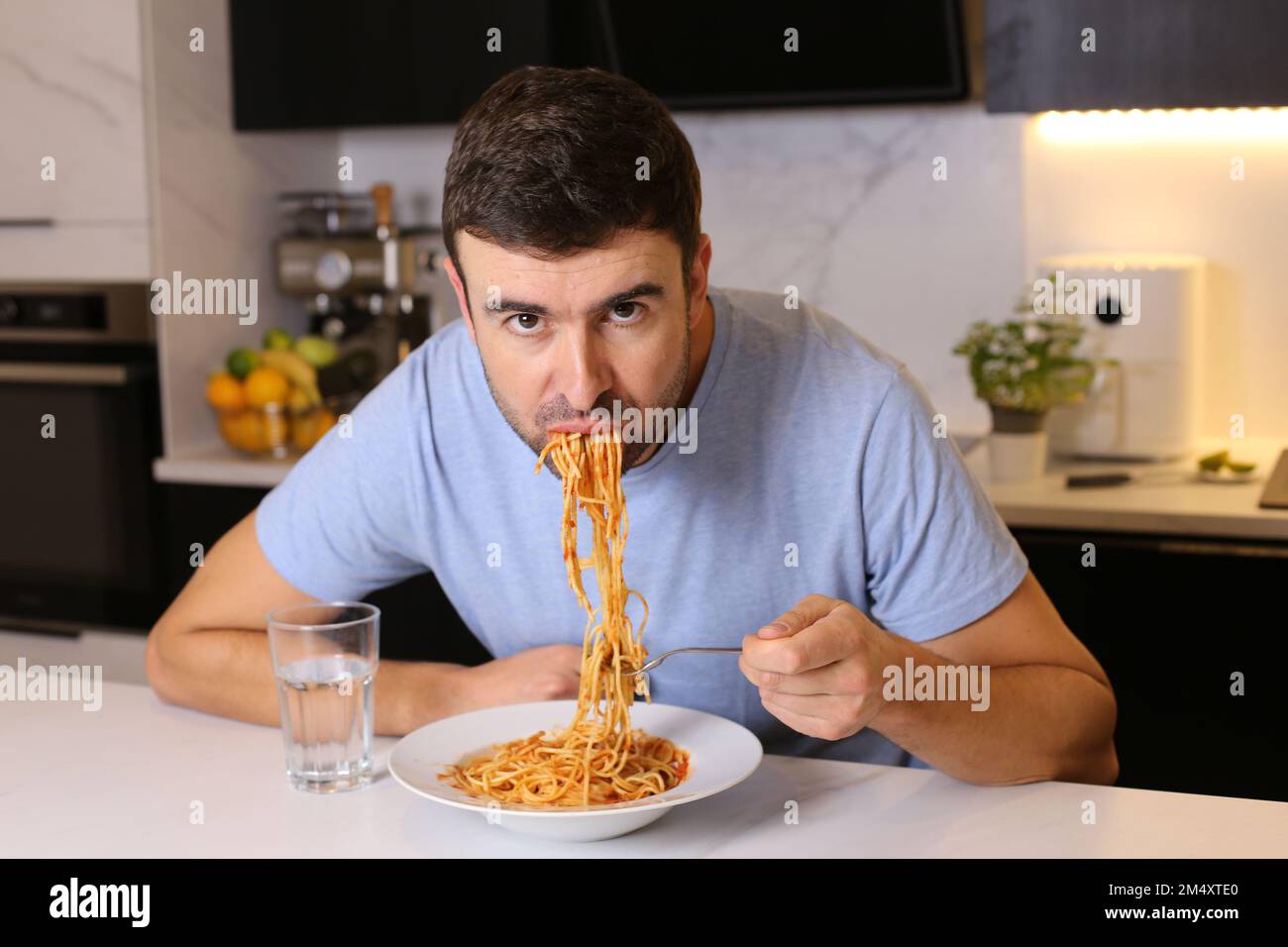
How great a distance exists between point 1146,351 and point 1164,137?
1.52ft

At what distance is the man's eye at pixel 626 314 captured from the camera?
1.36 meters

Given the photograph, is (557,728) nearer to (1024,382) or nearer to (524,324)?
(524,324)

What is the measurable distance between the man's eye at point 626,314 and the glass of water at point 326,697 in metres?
0.36

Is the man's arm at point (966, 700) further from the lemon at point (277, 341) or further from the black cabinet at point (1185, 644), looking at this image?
the lemon at point (277, 341)

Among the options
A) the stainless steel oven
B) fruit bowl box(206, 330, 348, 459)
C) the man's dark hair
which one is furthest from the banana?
the man's dark hair

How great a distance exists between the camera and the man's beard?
137cm

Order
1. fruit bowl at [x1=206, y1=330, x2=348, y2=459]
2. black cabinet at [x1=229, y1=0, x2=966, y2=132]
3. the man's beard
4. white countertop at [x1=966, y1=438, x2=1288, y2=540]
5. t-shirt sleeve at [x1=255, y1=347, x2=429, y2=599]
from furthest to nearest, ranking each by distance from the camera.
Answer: fruit bowl at [x1=206, y1=330, x2=348, y2=459], black cabinet at [x1=229, y1=0, x2=966, y2=132], white countertop at [x1=966, y1=438, x2=1288, y2=540], t-shirt sleeve at [x1=255, y1=347, x2=429, y2=599], the man's beard

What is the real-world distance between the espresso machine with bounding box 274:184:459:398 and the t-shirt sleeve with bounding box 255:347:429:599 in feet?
4.84

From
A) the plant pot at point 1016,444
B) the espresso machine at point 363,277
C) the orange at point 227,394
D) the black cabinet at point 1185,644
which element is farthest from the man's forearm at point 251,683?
the espresso machine at point 363,277

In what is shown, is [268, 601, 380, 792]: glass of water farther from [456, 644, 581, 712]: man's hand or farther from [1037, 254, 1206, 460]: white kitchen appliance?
[1037, 254, 1206, 460]: white kitchen appliance
